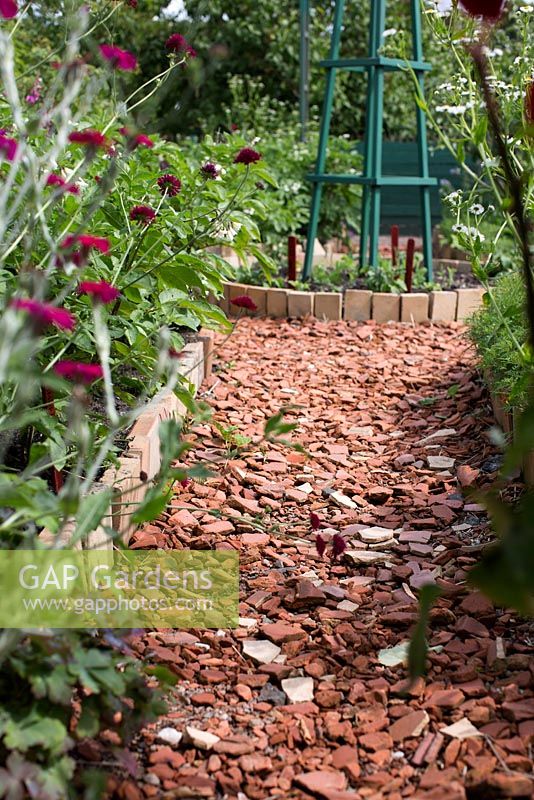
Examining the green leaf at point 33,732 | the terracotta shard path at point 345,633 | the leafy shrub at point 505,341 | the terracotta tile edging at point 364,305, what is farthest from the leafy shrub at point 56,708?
the terracotta tile edging at point 364,305

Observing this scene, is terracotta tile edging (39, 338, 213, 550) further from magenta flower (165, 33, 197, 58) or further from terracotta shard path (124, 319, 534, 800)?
magenta flower (165, 33, 197, 58)

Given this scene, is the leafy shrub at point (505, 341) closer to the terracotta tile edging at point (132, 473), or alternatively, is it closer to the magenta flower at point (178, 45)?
the terracotta tile edging at point (132, 473)

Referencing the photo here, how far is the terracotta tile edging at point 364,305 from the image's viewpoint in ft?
17.3

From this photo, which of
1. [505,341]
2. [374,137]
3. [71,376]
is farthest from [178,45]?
[374,137]

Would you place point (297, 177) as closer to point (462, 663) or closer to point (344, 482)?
point (344, 482)

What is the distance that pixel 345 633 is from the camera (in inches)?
81.9

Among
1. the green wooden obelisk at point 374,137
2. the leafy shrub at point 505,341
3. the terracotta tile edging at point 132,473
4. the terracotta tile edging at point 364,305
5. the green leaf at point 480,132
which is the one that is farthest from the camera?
the green wooden obelisk at point 374,137

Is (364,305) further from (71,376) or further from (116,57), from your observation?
(116,57)

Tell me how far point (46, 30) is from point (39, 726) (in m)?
12.1

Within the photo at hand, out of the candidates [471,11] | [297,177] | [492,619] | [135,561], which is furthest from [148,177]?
[297,177]

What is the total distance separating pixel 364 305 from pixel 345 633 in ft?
11.2

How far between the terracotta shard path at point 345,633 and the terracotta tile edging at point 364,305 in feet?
4.85

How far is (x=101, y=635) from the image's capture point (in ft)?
5.23

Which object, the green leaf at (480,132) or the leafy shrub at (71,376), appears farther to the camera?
the green leaf at (480,132)
